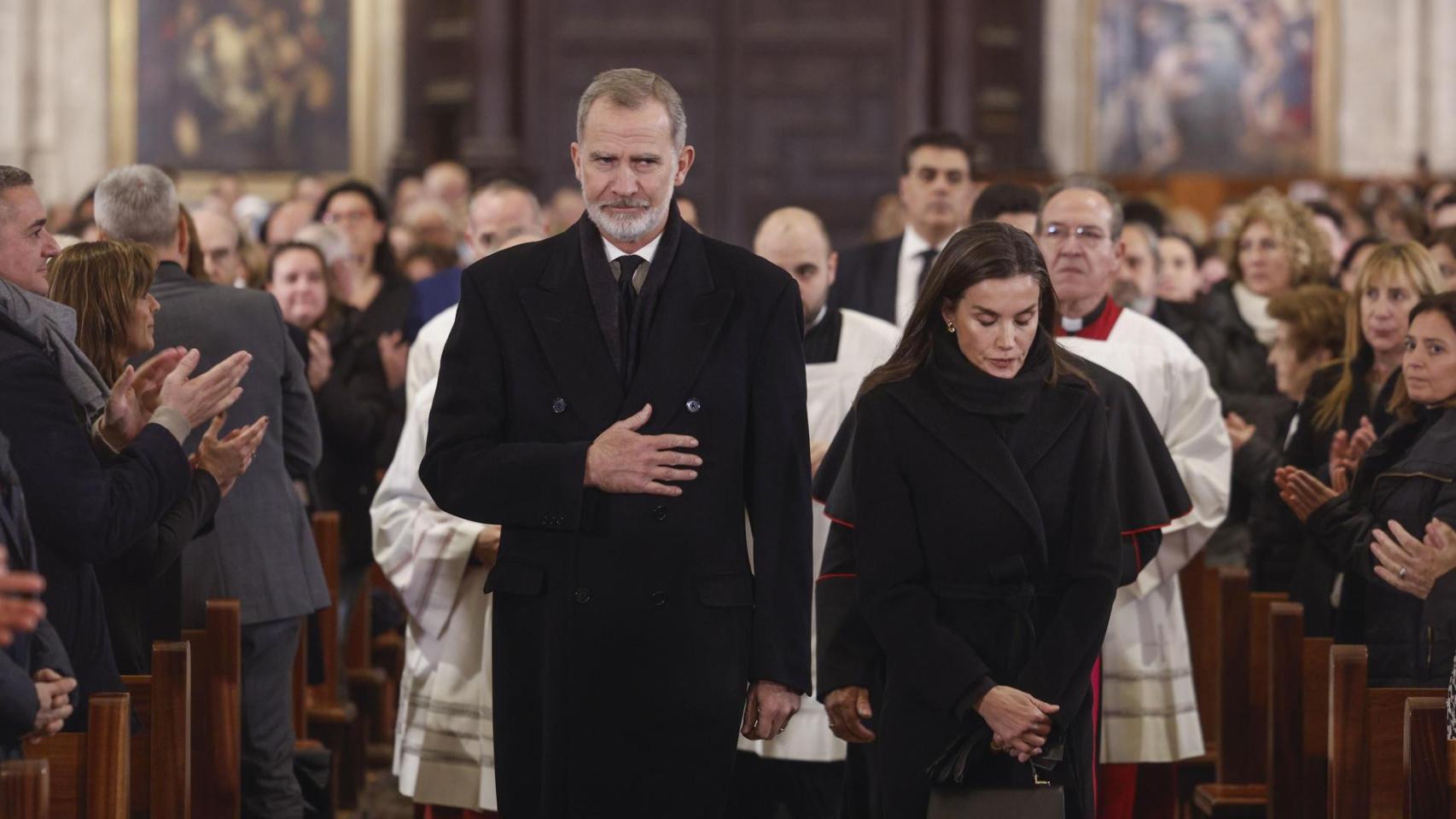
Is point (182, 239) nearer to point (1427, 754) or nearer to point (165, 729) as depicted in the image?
point (165, 729)

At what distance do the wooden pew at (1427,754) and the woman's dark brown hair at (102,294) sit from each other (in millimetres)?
3080

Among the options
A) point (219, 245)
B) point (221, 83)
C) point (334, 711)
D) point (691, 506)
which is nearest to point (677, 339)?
point (691, 506)

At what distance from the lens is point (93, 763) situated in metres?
4.21

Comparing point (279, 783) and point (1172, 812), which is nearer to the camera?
point (279, 783)

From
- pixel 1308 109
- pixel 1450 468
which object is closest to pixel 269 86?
pixel 1308 109

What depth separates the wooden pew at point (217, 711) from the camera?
5.47 m

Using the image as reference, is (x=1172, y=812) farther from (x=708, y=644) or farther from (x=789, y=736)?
(x=708, y=644)

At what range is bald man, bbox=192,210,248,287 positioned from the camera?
7871 millimetres

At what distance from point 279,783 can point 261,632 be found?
44cm

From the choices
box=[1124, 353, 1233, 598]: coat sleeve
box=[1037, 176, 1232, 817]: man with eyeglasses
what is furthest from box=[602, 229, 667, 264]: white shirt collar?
box=[1124, 353, 1233, 598]: coat sleeve

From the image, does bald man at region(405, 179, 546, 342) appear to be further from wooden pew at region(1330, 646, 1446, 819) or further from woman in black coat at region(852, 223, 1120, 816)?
wooden pew at region(1330, 646, 1446, 819)

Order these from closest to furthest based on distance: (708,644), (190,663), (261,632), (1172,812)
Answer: (708,644)
(190,663)
(261,632)
(1172,812)

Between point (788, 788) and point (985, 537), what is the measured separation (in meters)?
1.92

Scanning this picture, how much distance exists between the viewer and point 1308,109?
58.5ft
